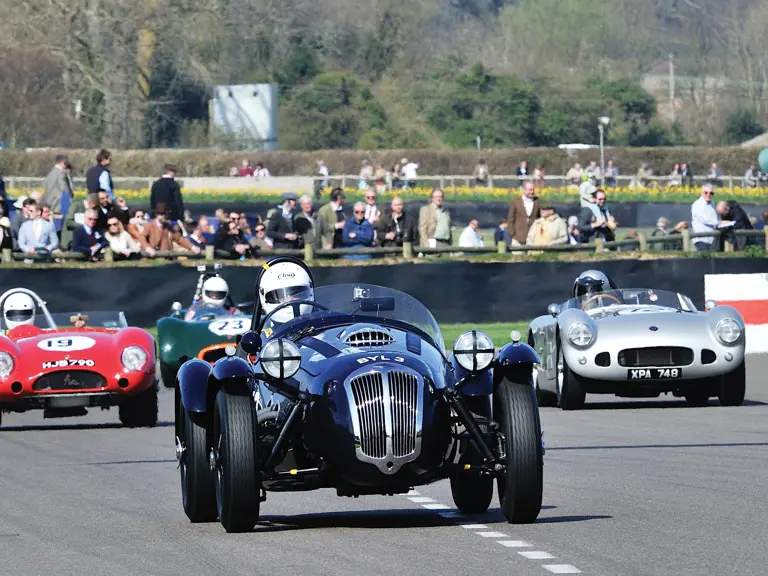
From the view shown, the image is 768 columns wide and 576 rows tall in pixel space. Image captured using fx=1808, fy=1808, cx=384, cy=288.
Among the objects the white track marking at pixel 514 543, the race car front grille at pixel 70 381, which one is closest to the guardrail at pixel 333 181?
the race car front grille at pixel 70 381

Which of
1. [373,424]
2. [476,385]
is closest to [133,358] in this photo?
[476,385]

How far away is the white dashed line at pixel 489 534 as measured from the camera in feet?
22.5

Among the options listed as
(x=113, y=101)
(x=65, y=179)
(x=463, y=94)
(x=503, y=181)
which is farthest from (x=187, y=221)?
(x=463, y=94)

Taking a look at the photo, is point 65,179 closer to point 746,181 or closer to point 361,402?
point 361,402

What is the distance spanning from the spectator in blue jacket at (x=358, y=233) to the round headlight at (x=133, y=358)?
1018 cm

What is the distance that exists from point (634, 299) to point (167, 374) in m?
5.69

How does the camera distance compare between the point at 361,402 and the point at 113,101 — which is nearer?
the point at 361,402

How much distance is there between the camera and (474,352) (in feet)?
27.6

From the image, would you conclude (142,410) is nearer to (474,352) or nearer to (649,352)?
(649,352)

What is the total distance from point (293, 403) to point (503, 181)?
53.8 m

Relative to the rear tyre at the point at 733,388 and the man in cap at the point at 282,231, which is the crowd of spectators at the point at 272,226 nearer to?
the man in cap at the point at 282,231

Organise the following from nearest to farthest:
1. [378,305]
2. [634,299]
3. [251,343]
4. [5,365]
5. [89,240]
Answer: [251,343]
[378,305]
[5,365]
[634,299]
[89,240]

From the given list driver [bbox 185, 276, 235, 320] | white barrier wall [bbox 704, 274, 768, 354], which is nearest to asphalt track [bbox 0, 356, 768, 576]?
driver [bbox 185, 276, 235, 320]

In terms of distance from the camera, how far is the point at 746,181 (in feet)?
195
